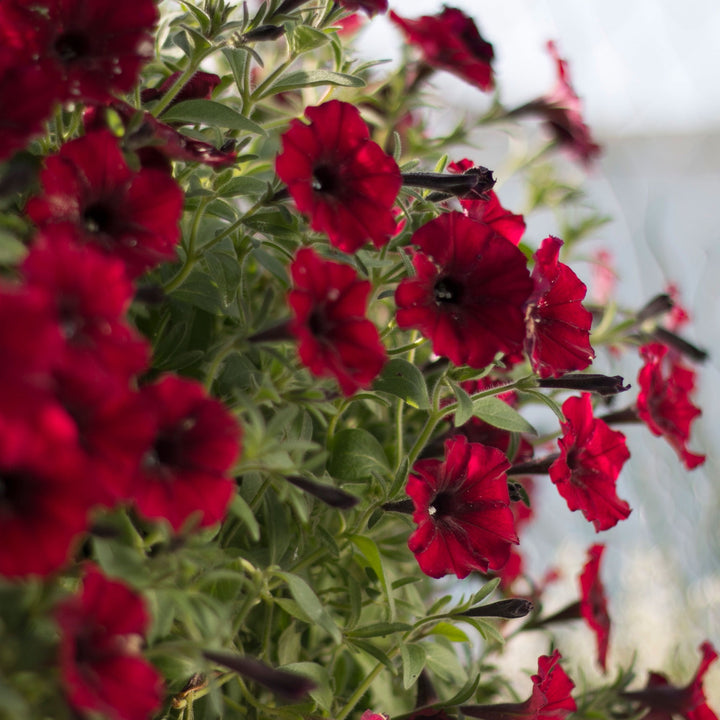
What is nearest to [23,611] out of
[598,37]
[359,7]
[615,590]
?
Answer: [359,7]

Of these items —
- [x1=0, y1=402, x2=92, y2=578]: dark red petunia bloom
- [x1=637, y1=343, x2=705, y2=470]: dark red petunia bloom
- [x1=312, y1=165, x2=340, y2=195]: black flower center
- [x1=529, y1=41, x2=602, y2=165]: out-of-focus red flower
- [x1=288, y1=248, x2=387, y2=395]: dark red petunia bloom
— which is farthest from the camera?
[x1=529, y1=41, x2=602, y2=165]: out-of-focus red flower

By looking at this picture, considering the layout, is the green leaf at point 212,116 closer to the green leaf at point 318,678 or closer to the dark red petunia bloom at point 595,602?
the green leaf at point 318,678

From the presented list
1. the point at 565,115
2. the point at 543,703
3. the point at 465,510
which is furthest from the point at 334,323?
the point at 565,115

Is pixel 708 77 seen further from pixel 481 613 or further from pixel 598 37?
pixel 481 613

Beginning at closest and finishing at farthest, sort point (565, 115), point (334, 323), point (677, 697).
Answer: point (334, 323)
point (677, 697)
point (565, 115)

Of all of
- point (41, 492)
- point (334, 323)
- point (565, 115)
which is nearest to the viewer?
point (41, 492)

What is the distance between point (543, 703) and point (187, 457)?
0.30 meters

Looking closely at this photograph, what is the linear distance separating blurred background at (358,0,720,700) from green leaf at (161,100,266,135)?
38cm

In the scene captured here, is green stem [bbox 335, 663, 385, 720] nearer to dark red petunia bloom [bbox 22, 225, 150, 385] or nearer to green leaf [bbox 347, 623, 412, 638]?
green leaf [bbox 347, 623, 412, 638]

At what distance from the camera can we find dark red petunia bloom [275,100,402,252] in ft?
1.45

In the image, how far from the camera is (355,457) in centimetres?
53

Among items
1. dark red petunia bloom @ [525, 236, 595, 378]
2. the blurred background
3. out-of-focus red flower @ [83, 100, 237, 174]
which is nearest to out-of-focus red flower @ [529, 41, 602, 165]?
the blurred background

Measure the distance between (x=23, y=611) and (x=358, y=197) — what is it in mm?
257

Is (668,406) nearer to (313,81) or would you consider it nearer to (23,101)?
(313,81)
